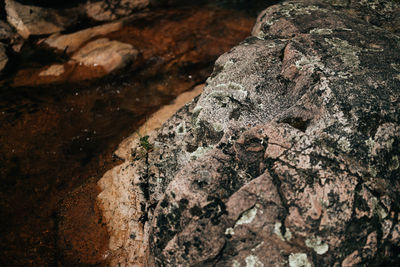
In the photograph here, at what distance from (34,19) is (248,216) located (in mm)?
8138

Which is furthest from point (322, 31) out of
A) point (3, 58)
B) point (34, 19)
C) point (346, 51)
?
point (34, 19)

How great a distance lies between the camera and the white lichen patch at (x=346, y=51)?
3082mm

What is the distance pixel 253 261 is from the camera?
2352mm

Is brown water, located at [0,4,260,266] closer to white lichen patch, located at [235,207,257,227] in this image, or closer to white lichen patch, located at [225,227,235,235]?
white lichen patch, located at [225,227,235,235]

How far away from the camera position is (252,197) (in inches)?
95.4

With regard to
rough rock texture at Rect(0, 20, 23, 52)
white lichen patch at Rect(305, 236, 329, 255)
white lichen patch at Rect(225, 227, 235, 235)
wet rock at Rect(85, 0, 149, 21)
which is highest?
wet rock at Rect(85, 0, 149, 21)

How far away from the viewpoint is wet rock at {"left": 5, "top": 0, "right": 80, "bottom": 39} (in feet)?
23.6

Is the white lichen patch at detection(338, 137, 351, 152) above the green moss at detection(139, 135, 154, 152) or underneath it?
above

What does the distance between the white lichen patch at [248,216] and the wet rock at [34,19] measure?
777 cm

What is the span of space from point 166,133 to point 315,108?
217cm

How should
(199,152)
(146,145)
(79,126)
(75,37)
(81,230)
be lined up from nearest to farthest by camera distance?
(199,152) < (81,230) < (146,145) < (79,126) < (75,37)

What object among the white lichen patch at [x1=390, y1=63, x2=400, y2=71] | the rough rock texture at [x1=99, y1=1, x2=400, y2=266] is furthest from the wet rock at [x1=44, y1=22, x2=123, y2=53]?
the white lichen patch at [x1=390, y1=63, x2=400, y2=71]

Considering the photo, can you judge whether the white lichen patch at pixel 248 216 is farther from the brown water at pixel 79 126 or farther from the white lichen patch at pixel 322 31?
the white lichen patch at pixel 322 31

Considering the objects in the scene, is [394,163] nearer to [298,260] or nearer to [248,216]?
[298,260]
